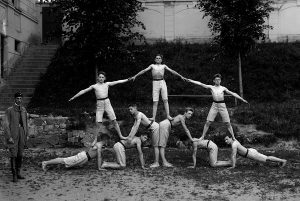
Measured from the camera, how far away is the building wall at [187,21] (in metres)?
25.2

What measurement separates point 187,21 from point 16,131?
57.2 ft

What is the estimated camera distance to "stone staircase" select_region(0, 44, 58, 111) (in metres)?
21.0

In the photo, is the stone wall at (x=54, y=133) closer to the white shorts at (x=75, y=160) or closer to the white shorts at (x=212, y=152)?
the white shorts at (x=75, y=160)

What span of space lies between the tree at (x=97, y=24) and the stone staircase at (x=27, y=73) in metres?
4.21

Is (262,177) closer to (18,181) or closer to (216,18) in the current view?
(18,181)

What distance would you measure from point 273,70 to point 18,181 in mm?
15201

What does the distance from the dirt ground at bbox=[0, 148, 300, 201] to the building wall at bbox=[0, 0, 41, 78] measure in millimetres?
11485

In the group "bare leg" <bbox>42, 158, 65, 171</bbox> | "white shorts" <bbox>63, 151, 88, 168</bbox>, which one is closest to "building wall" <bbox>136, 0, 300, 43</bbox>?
"white shorts" <bbox>63, 151, 88, 168</bbox>

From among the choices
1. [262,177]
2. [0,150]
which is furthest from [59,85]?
[262,177]

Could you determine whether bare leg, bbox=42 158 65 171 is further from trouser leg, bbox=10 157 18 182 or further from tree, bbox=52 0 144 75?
tree, bbox=52 0 144 75

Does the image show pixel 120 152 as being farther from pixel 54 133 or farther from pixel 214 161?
pixel 54 133

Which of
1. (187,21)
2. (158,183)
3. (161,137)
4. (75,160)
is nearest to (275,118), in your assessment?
(161,137)

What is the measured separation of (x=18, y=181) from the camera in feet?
33.3

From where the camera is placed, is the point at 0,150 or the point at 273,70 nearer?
the point at 0,150
